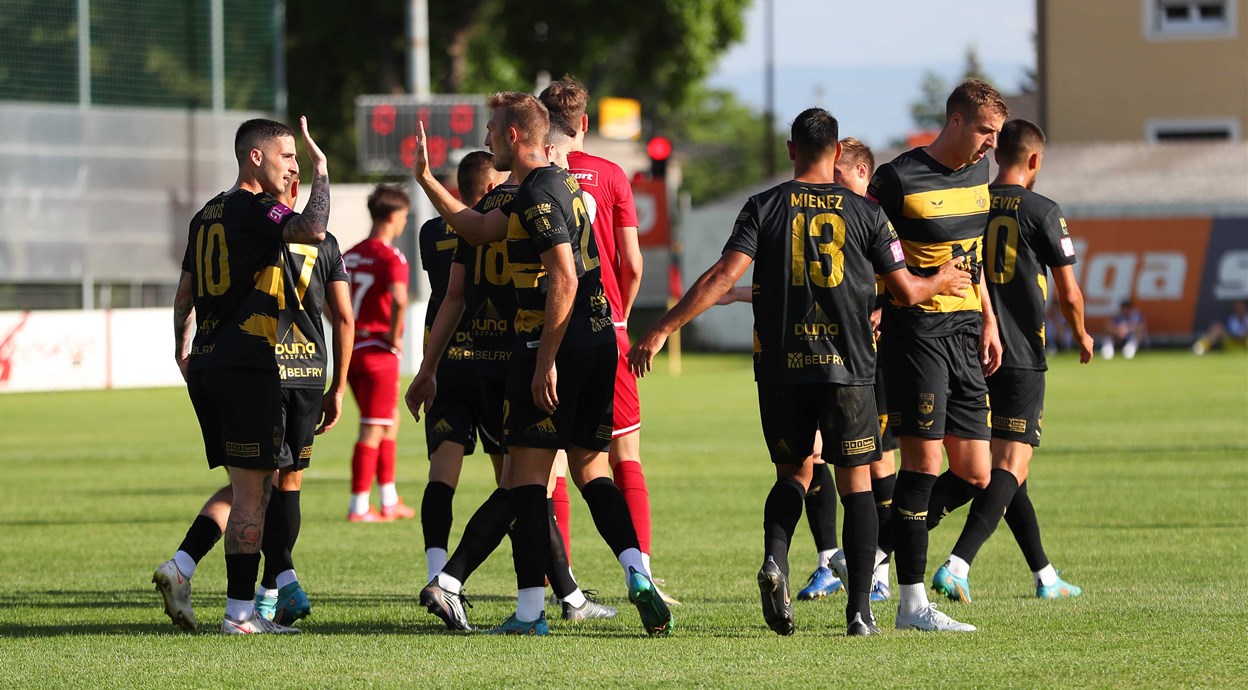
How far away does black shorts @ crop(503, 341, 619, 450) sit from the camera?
6801 mm

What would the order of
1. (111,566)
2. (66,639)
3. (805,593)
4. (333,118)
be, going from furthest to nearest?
(333,118)
(111,566)
(805,593)
(66,639)

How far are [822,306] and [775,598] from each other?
114 centimetres

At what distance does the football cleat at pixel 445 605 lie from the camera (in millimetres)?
7027

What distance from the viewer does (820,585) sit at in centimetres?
819

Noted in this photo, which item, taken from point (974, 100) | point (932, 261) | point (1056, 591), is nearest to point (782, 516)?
point (932, 261)

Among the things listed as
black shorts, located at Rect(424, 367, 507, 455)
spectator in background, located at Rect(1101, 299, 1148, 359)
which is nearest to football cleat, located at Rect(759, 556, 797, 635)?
black shorts, located at Rect(424, 367, 507, 455)

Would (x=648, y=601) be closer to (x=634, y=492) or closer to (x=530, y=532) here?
(x=530, y=532)

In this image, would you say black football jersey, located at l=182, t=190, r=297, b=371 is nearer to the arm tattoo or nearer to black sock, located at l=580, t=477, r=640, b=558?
the arm tattoo

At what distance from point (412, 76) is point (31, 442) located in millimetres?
12253

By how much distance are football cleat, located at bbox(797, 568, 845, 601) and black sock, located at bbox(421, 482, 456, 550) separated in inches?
66.1

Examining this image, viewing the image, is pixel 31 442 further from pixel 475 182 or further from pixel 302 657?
pixel 302 657

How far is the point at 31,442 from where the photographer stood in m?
19.6

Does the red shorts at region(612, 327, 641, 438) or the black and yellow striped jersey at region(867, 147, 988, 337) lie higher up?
the black and yellow striped jersey at region(867, 147, 988, 337)

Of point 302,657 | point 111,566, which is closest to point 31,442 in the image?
point 111,566
